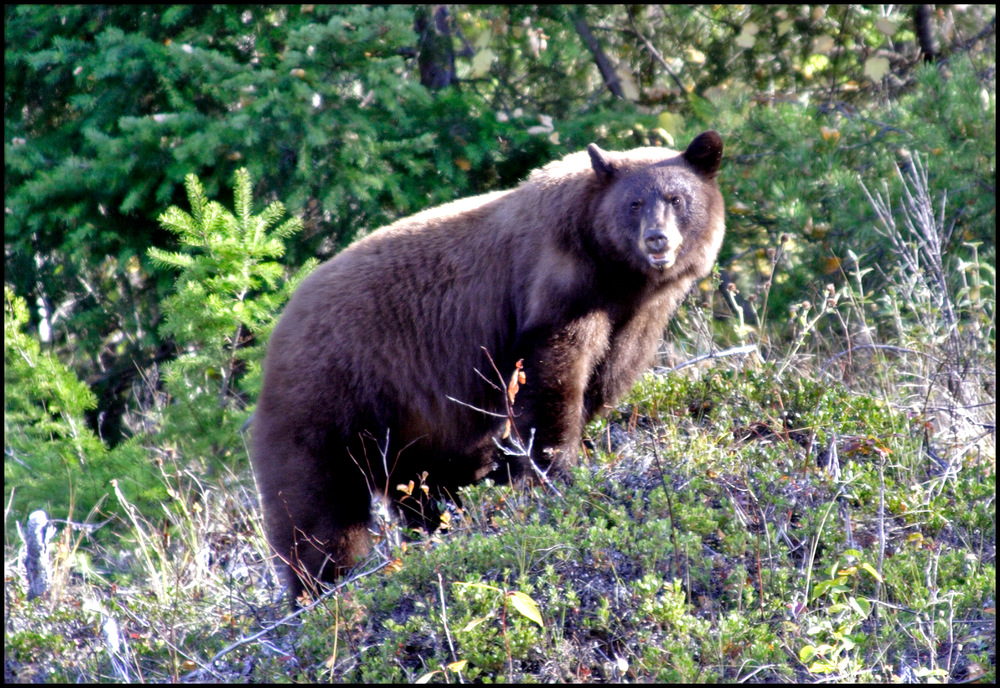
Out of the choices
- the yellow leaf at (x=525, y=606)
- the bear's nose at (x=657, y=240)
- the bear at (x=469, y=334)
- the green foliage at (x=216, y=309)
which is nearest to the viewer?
the yellow leaf at (x=525, y=606)

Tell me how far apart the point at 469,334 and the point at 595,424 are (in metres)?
0.84

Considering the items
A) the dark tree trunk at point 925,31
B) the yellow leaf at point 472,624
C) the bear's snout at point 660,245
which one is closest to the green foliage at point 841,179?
the dark tree trunk at point 925,31

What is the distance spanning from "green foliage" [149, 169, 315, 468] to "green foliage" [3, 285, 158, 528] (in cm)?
35

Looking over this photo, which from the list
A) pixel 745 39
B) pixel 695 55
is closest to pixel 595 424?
pixel 745 39

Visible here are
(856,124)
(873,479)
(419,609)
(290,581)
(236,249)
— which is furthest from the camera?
(856,124)

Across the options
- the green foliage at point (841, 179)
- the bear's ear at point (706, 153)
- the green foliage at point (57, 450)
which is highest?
the bear's ear at point (706, 153)

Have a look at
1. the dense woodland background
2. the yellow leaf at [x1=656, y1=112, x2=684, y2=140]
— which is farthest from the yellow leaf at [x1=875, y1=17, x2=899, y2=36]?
the yellow leaf at [x1=656, y1=112, x2=684, y2=140]

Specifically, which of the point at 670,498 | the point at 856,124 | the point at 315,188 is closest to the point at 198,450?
the point at 315,188

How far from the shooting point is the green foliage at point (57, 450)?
557cm

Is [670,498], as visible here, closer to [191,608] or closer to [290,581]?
[290,581]

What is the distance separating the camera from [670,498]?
357cm

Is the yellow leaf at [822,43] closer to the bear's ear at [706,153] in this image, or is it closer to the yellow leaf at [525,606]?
the bear's ear at [706,153]

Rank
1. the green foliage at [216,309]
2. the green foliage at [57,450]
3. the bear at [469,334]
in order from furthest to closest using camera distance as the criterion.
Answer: the green foliage at [57,450] < the green foliage at [216,309] < the bear at [469,334]

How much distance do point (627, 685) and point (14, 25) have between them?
6682 mm
